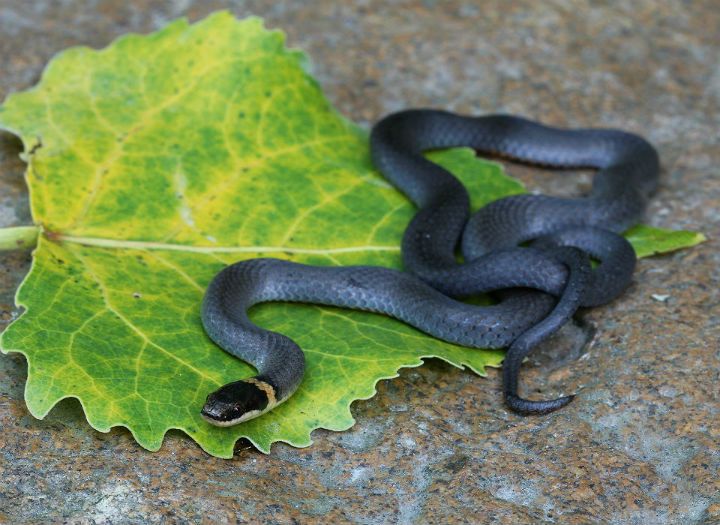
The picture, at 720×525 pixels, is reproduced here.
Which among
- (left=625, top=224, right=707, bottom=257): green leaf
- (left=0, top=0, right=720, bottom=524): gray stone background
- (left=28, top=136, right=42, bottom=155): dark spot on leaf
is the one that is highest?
(left=625, top=224, right=707, bottom=257): green leaf

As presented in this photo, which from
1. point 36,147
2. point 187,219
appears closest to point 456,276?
point 187,219

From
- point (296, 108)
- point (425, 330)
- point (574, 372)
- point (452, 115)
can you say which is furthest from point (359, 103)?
point (574, 372)

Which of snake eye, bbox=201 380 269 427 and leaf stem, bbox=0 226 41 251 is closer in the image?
snake eye, bbox=201 380 269 427

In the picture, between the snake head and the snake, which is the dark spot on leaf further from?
the snake head

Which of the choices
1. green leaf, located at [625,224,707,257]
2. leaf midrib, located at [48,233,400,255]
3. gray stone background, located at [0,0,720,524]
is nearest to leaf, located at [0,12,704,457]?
leaf midrib, located at [48,233,400,255]

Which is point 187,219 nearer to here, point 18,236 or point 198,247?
point 198,247

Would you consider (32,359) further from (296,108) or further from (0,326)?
(296,108)
